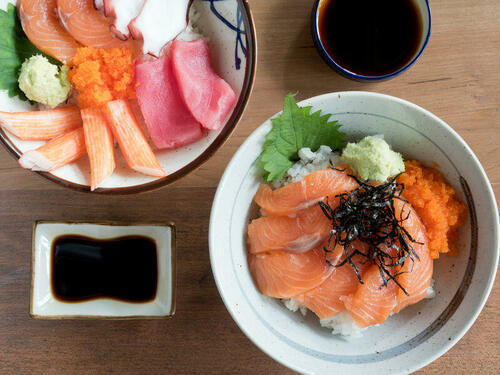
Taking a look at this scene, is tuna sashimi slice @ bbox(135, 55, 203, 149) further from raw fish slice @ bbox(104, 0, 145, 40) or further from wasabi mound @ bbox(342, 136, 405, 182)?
wasabi mound @ bbox(342, 136, 405, 182)

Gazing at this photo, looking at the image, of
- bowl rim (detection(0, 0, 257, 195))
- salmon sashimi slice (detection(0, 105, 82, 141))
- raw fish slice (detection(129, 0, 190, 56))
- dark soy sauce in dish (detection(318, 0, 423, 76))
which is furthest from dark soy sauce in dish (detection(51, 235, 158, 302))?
dark soy sauce in dish (detection(318, 0, 423, 76))

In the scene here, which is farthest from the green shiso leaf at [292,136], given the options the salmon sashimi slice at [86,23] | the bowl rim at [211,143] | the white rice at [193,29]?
the salmon sashimi slice at [86,23]

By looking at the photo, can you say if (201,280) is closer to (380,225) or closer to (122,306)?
(122,306)

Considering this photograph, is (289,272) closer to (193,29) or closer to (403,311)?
(403,311)

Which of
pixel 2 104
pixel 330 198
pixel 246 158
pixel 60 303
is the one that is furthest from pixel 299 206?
pixel 2 104

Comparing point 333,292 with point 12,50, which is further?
point 12,50

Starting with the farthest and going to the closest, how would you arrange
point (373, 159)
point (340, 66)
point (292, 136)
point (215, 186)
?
1. point (215, 186)
2. point (340, 66)
3. point (292, 136)
4. point (373, 159)

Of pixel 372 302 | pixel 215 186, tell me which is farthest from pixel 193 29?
pixel 372 302
